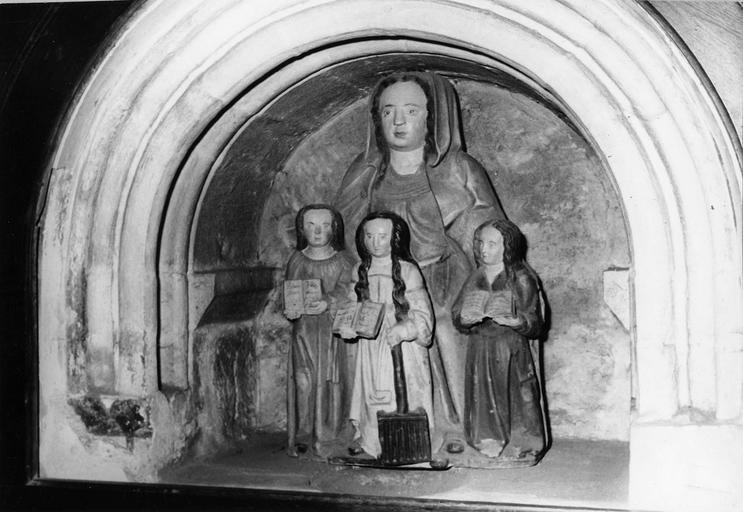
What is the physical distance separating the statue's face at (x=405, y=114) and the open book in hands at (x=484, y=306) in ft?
2.98

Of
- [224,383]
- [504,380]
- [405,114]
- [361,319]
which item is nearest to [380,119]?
[405,114]

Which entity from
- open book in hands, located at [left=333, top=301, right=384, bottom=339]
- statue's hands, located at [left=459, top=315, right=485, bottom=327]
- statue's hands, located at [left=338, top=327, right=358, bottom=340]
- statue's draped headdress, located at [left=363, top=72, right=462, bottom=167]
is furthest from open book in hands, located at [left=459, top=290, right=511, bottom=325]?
statue's draped headdress, located at [left=363, top=72, right=462, bottom=167]

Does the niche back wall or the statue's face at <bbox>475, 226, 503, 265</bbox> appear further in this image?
the niche back wall

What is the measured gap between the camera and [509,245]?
5137 millimetres

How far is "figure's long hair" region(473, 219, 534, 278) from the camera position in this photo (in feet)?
16.9

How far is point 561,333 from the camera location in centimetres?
567

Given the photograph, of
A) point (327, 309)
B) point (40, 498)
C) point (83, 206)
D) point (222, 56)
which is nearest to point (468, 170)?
point (327, 309)

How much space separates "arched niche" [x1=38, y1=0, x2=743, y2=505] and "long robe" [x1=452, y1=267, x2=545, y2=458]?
2.25 feet

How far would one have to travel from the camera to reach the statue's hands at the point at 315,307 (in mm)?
5355

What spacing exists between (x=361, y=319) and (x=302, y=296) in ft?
1.38

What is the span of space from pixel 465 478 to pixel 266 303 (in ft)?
5.43

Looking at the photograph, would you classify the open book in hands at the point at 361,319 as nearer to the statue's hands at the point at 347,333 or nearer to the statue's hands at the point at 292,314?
the statue's hands at the point at 347,333

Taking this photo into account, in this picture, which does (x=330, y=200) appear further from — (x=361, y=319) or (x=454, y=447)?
(x=454, y=447)

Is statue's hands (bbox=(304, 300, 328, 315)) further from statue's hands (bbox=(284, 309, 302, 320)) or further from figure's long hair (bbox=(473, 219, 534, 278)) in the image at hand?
figure's long hair (bbox=(473, 219, 534, 278))
